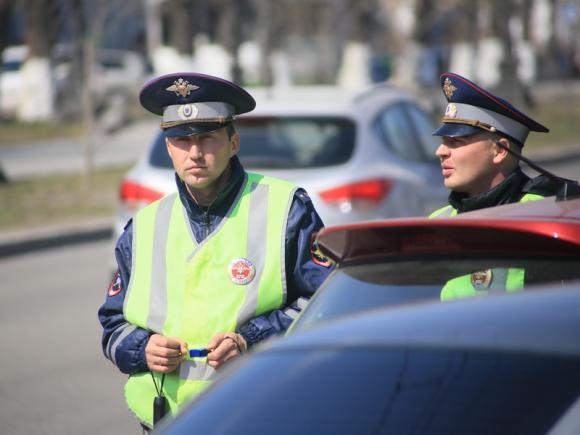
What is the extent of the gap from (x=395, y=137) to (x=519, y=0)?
4446 centimetres

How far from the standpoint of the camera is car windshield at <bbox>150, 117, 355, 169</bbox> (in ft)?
28.4

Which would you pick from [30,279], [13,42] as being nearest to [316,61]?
[13,42]

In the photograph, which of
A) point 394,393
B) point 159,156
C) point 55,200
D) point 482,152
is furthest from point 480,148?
point 55,200

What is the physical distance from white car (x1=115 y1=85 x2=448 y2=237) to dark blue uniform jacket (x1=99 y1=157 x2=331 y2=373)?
4432mm

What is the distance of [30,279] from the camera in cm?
1201

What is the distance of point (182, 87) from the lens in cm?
396

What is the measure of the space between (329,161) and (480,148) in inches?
182

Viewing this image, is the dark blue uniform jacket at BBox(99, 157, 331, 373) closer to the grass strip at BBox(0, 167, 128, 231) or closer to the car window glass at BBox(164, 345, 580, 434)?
the car window glass at BBox(164, 345, 580, 434)

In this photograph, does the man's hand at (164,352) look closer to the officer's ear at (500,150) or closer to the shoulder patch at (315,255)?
the shoulder patch at (315,255)

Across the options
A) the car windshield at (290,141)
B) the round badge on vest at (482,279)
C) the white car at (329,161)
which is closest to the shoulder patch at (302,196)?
the round badge on vest at (482,279)

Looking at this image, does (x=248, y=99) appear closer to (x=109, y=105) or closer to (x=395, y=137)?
(x=395, y=137)

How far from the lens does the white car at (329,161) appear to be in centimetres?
846

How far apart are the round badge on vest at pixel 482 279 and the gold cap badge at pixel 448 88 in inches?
51.4

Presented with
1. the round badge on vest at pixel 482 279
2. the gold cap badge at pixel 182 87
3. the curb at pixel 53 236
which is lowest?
the curb at pixel 53 236
